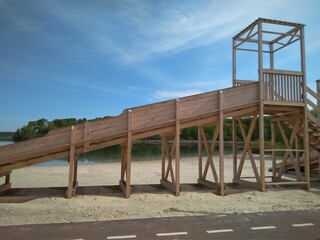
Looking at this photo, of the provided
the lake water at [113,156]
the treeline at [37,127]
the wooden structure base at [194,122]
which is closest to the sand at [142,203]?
the wooden structure base at [194,122]

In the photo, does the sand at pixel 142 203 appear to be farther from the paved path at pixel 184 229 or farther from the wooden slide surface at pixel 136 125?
the wooden slide surface at pixel 136 125

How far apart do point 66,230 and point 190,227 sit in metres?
2.79

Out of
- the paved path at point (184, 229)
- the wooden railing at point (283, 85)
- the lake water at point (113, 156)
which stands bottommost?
the paved path at point (184, 229)

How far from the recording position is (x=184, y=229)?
7.07 m

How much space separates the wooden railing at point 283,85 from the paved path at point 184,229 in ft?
19.5

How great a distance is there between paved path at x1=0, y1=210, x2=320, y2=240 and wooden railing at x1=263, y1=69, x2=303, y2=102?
5941mm

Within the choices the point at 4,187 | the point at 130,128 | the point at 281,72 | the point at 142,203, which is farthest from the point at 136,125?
the point at 281,72

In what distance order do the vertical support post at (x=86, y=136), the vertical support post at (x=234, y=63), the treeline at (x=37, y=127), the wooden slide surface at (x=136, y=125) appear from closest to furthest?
1. the wooden slide surface at (x=136, y=125)
2. the vertical support post at (x=86, y=136)
3. the vertical support post at (x=234, y=63)
4. the treeline at (x=37, y=127)

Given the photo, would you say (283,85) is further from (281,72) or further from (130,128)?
(130,128)

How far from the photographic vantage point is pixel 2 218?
791cm

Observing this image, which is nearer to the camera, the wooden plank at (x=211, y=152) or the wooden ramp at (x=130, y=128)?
the wooden ramp at (x=130, y=128)

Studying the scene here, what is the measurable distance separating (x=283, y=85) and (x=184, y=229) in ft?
28.3

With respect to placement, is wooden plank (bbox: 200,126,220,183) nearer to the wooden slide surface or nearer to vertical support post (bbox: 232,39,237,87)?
the wooden slide surface

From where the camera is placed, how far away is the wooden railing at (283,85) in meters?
12.9
